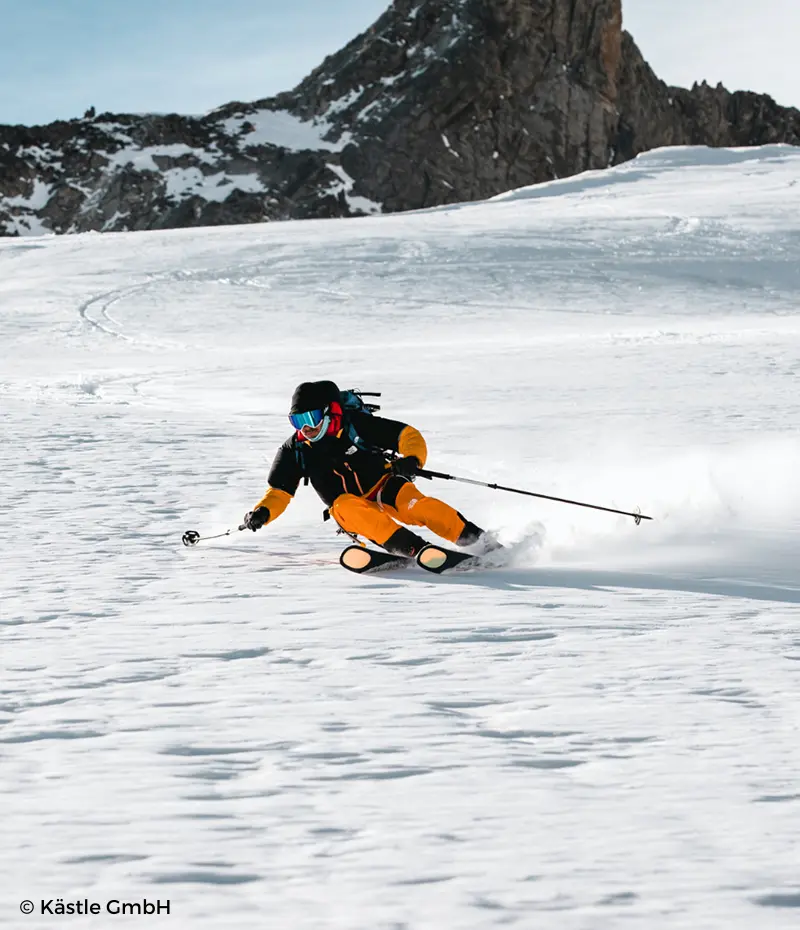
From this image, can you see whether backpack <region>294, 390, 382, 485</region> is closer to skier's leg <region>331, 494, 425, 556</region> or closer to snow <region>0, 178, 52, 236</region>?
skier's leg <region>331, 494, 425, 556</region>

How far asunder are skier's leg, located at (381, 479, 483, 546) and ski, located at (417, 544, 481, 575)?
0.28 meters

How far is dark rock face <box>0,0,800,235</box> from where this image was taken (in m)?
133

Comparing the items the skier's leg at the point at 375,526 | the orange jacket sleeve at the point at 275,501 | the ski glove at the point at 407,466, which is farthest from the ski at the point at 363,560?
the orange jacket sleeve at the point at 275,501

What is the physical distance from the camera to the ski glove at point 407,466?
5.99 m

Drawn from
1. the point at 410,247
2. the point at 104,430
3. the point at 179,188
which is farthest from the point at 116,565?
the point at 179,188

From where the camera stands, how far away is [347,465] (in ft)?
20.5

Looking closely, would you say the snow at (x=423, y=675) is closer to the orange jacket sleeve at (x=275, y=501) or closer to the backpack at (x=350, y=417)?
A: the orange jacket sleeve at (x=275, y=501)

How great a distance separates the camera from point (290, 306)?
2444cm

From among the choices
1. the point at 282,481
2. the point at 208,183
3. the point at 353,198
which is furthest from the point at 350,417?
the point at 208,183

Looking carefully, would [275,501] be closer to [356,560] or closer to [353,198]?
[356,560]

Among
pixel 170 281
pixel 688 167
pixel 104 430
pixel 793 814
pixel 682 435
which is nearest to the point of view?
pixel 793 814

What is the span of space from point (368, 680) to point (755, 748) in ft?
4.26

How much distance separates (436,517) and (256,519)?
3.17 feet

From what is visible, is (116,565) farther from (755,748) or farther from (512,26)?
(512,26)
